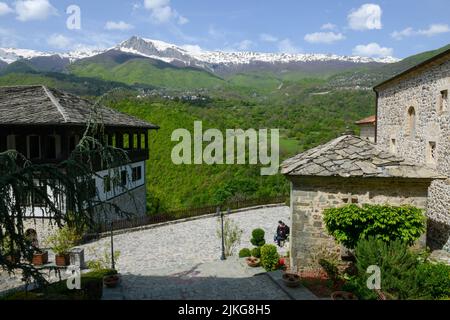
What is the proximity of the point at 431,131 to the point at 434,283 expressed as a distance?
7.31 m

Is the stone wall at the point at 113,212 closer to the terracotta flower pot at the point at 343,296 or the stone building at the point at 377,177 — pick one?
the stone building at the point at 377,177

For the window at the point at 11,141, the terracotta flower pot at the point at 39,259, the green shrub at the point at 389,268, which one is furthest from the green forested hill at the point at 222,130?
the green shrub at the point at 389,268

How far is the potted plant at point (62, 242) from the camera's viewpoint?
1442 centimetres

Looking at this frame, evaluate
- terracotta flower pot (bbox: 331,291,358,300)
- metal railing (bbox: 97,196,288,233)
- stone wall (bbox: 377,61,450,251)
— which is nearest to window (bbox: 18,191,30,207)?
terracotta flower pot (bbox: 331,291,358,300)

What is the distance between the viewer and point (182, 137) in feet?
151

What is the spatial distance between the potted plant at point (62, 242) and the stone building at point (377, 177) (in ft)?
28.7

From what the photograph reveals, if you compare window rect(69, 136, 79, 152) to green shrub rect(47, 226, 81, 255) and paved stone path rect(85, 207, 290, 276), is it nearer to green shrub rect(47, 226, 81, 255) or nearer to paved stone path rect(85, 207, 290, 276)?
paved stone path rect(85, 207, 290, 276)

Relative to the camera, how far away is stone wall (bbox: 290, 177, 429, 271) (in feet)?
36.2

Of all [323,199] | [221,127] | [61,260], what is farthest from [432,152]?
[221,127]

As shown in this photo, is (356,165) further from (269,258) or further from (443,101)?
(443,101)

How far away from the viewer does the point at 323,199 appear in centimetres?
1131
